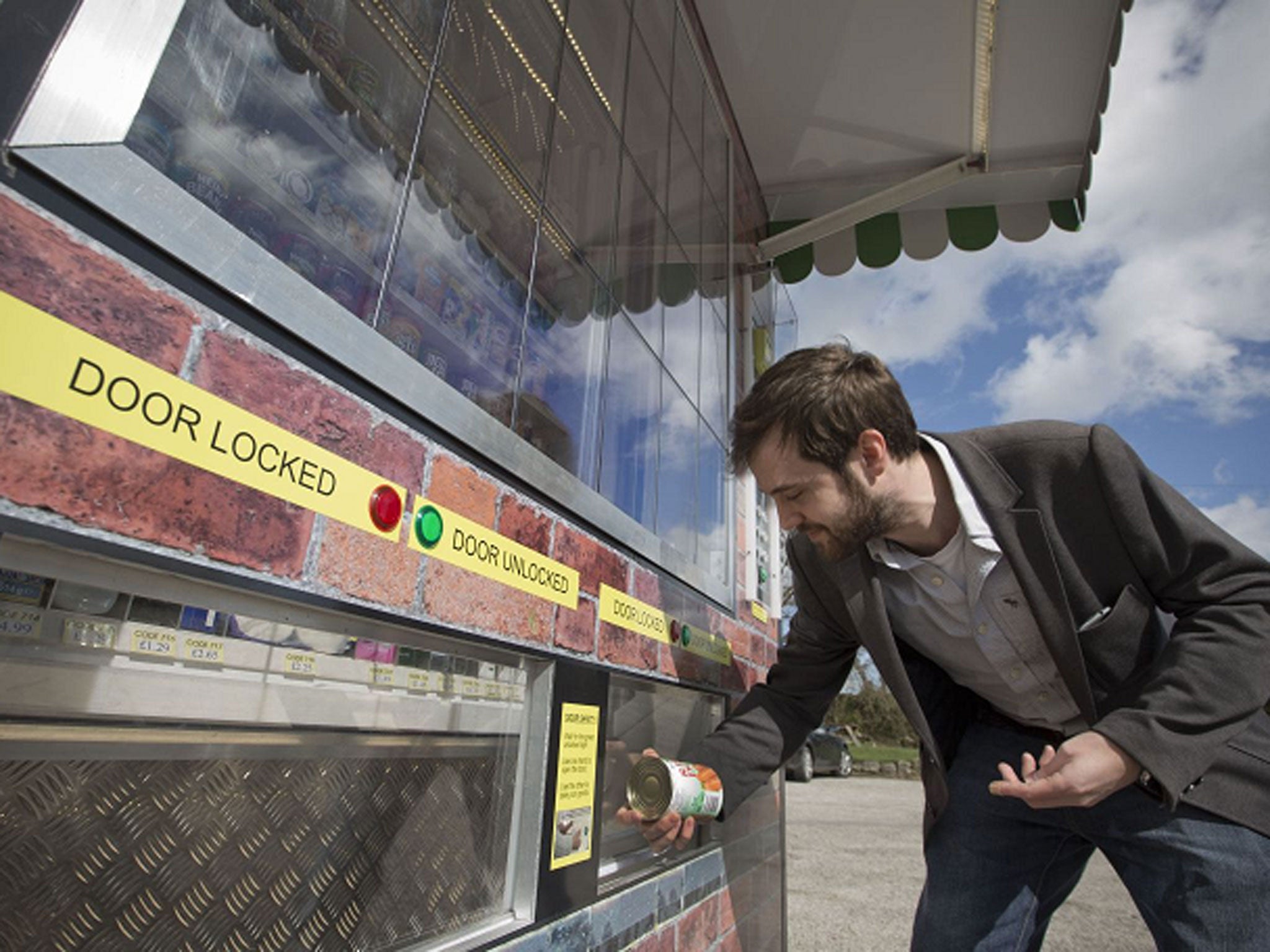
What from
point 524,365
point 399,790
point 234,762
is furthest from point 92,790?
point 524,365

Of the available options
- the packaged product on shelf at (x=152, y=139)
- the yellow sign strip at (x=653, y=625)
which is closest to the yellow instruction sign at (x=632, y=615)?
the yellow sign strip at (x=653, y=625)

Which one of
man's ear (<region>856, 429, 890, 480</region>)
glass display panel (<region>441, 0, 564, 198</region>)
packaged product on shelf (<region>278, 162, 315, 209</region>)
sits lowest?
man's ear (<region>856, 429, 890, 480</region>)

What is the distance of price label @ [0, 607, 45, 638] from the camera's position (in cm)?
59

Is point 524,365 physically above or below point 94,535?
above

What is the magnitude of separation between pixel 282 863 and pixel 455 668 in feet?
0.96

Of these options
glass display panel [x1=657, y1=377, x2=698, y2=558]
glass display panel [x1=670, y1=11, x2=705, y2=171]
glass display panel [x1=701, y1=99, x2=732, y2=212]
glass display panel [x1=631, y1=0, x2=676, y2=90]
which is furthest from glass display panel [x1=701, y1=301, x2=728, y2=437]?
glass display panel [x1=631, y1=0, x2=676, y2=90]

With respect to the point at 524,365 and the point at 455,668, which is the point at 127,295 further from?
the point at 524,365

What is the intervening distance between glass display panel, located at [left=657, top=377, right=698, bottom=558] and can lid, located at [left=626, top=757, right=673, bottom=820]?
0.62 m

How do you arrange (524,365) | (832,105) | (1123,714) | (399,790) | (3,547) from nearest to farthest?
(3,547), (399,790), (1123,714), (524,365), (832,105)

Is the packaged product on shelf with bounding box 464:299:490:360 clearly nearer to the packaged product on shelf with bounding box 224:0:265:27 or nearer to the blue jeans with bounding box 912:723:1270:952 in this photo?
the packaged product on shelf with bounding box 224:0:265:27

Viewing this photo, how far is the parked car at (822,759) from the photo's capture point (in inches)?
453

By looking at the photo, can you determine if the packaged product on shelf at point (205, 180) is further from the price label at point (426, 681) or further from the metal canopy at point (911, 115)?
the metal canopy at point (911, 115)

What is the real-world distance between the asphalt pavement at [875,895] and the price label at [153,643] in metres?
3.07

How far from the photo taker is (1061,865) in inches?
62.7
